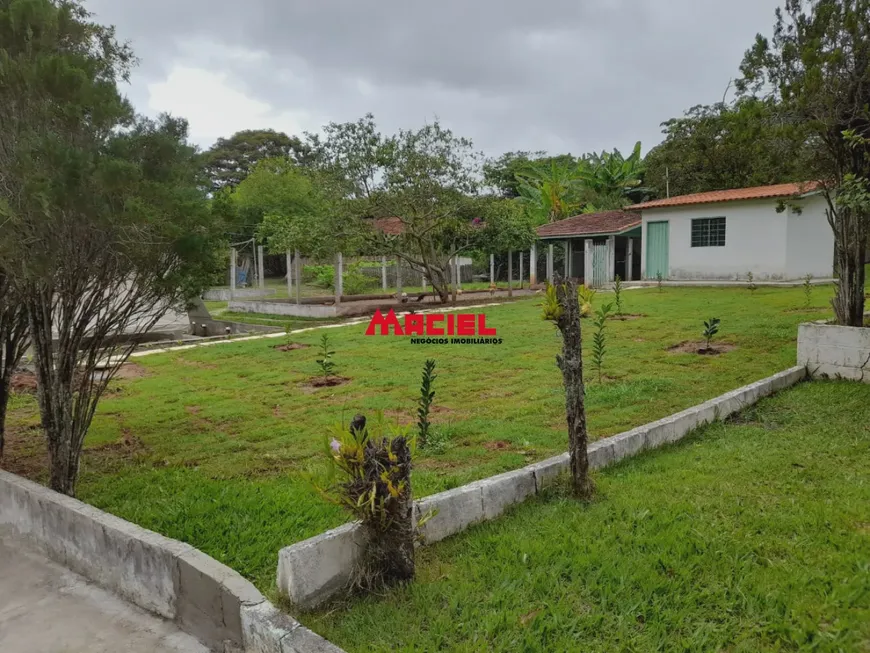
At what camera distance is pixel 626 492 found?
4.05m

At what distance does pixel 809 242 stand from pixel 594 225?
8.03m

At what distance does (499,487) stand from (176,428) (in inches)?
170

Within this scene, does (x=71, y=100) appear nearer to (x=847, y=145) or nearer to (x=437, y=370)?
(x=437, y=370)

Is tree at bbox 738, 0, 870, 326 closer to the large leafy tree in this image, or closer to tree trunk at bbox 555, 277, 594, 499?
tree trunk at bbox 555, 277, 594, 499

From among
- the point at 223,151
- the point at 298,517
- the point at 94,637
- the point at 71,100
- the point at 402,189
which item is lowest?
the point at 94,637

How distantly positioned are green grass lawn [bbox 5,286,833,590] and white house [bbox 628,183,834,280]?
25.6 feet

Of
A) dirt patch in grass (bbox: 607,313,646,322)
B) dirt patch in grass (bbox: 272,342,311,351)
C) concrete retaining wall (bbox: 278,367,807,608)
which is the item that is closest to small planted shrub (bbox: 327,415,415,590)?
concrete retaining wall (bbox: 278,367,807,608)

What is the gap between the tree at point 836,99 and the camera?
7000mm

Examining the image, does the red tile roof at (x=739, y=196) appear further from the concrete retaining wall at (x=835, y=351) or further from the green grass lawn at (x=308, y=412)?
the concrete retaining wall at (x=835, y=351)

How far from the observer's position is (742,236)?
19797 millimetres

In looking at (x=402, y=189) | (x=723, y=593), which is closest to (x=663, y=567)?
(x=723, y=593)

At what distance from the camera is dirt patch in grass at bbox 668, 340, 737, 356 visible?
8797 millimetres

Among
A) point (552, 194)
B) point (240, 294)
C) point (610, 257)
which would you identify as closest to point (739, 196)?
point (610, 257)

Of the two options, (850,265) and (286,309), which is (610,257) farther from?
(850,265)
